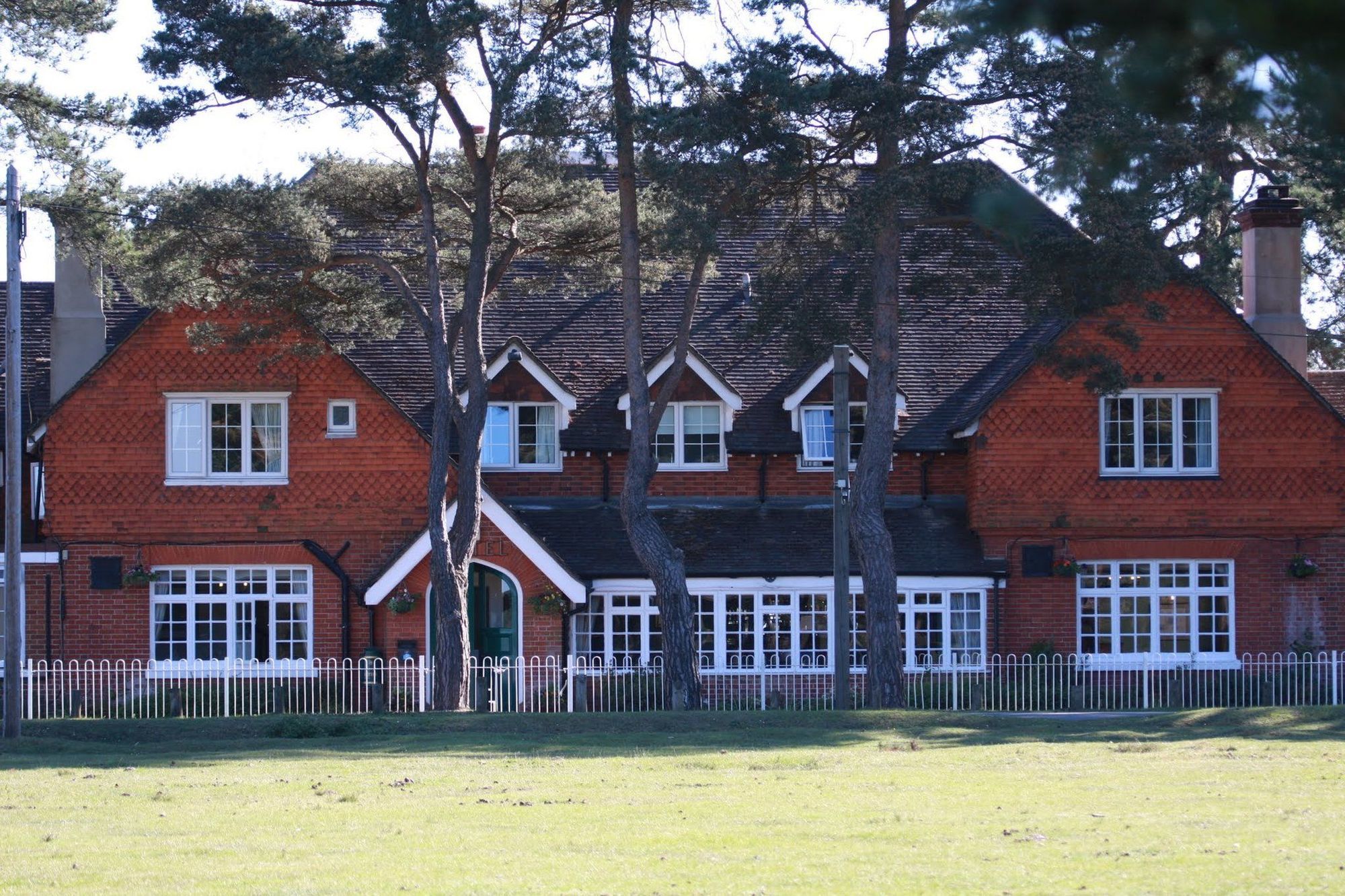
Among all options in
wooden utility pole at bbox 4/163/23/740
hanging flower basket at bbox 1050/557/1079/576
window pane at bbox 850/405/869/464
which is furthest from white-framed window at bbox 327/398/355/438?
hanging flower basket at bbox 1050/557/1079/576

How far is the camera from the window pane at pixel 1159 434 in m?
29.9

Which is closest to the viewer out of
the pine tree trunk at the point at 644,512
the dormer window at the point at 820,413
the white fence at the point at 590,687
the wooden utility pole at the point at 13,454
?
the wooden utility pole at the point at 13,454

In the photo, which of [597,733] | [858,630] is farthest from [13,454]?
[858,630]

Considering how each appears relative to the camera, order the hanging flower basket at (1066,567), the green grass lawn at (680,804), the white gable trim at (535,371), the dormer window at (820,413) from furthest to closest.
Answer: the dormer window at (820,413), the white gable trim at (535,371), the hanging flower basket at (1066,567), the green grass lawn at (680,804)

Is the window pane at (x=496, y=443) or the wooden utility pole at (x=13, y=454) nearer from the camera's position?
the wooden utility pole at (x=13, y=454)

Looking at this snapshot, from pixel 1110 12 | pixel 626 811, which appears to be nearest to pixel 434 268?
pixel 626 811

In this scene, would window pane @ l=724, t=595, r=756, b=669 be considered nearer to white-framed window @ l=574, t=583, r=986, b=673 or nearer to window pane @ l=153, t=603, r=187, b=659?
white-framed window @ l=574, t=583, r=986, b=673

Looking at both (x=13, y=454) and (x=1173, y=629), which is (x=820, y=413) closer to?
(x=1173, y=629)

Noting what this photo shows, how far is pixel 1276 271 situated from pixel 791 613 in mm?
11453

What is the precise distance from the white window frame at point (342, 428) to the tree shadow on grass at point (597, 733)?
744 centimetres

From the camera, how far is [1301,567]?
29234 mm

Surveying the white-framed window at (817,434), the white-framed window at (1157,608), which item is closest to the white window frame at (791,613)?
the white-framed window at (1157,608)

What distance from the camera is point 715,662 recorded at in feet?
94.5

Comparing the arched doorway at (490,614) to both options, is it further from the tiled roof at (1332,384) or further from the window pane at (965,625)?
the tiled roof at (1332,384)
